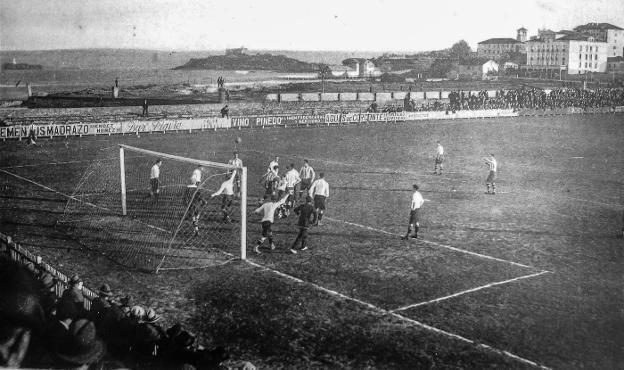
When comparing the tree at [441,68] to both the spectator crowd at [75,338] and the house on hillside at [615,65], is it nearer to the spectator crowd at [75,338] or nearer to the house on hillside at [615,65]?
the house on hillside at [615,65]

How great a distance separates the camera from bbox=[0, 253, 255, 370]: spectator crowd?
208 inches

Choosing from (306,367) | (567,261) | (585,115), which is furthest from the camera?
(585,115)

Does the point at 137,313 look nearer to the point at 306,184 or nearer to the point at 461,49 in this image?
the point at 306,184

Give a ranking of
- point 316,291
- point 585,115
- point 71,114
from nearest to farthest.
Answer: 1. point 316,291
2. point 71,114
3. point 585,115

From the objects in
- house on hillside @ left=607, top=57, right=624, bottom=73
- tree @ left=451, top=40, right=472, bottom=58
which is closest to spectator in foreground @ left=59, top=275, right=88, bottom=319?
house on hillside @ left=607, top=57, right=624, bottom=73

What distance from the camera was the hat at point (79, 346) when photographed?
18.2 feet

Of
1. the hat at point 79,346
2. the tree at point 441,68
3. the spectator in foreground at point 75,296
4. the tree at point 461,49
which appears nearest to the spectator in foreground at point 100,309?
the spectator in foreground at point 75,296

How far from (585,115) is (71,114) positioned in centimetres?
5268

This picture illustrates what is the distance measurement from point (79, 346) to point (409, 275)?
9177 millimetres

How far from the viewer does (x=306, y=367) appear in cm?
903

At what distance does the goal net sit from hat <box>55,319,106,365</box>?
793 centimetres

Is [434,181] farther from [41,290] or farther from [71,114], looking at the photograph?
[71,114]

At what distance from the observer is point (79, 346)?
559cm

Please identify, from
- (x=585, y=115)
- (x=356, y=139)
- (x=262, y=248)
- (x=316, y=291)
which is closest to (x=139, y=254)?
(x=262, y=248)
